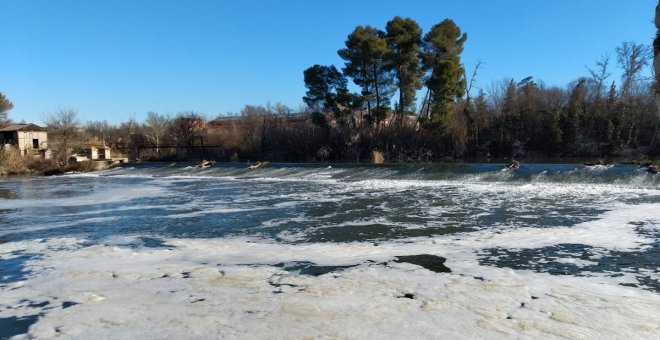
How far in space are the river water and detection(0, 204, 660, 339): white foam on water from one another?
25 mm

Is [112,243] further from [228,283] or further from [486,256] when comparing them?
[486,256]

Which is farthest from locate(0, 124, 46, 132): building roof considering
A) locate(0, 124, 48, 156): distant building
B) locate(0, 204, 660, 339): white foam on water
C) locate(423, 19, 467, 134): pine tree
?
locate(0, 204, 660, 339): white foam on water

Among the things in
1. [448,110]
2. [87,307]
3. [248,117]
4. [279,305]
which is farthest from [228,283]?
[248,117]

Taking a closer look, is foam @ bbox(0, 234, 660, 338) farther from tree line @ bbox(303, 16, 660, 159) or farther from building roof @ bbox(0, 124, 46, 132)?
building roof @ bbox(0, 124, 46, 132)

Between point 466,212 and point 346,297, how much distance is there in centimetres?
765

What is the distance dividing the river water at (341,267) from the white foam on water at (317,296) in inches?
1.0

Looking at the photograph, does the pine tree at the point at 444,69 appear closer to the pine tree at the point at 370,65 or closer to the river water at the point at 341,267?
the pine tree at the point at 370,65

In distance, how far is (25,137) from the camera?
164 ft

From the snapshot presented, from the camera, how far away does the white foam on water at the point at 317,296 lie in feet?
14.3

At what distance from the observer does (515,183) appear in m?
18.4

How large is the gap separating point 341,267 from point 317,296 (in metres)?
1.60

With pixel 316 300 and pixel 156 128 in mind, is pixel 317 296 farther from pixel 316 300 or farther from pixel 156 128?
pixel 156 128

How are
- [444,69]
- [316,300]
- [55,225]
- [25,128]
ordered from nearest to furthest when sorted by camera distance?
[316,300] < [55,225] < [444,69] < [25,128]

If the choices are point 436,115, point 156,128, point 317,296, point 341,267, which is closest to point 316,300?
point 317,296
